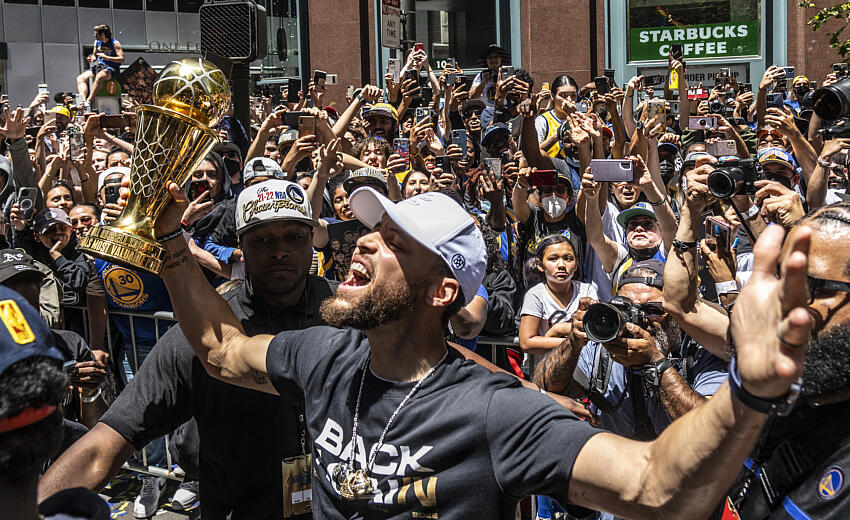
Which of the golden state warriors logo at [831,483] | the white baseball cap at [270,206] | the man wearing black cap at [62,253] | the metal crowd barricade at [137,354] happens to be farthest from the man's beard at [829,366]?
the man wearing black cap at [62,253]

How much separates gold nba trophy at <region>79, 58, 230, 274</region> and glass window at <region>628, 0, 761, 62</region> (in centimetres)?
1723

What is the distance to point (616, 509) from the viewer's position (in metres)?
1.99

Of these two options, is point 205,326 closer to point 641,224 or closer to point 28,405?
point 28,405

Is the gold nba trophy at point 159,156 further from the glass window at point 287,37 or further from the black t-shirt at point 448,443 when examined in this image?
the glass window at point 287,37

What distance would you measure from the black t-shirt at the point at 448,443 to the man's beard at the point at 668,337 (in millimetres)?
1673

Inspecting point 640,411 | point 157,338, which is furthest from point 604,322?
point 157,338

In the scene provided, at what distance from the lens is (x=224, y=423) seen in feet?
10.1

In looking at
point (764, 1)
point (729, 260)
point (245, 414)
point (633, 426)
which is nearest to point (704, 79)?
point (764, 1)

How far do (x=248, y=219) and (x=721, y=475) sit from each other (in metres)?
2.26

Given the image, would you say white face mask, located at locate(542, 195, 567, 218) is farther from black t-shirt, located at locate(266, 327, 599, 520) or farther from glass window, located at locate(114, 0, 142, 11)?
glass window, located at locate(114, 0, 142, 11)

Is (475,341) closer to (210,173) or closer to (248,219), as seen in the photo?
(248,219)

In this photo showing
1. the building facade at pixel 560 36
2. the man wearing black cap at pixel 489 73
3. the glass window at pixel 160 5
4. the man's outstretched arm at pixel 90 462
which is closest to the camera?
the man's outstretched arm at pixel 90 462

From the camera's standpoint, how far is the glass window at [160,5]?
37.7 meters

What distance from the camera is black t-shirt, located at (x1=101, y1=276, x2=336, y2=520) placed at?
3.06 metres
